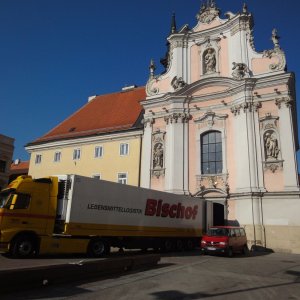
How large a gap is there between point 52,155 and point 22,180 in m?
20.7

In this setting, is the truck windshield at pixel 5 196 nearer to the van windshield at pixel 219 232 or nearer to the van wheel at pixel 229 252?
the van windshield at pixel 219 232

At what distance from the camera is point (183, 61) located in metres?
30.9

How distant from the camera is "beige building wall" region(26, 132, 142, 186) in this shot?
100ft

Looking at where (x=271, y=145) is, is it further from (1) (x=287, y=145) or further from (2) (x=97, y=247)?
(2) (x=97, y=247)

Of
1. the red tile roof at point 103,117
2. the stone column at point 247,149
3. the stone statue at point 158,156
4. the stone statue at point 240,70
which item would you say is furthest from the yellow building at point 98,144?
the stone statue at point 240,70

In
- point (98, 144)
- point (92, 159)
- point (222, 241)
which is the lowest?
point (222, 241)

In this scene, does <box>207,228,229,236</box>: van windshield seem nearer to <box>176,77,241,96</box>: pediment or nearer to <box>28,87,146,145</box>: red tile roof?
<box>176,77,241,96</box>: pediment

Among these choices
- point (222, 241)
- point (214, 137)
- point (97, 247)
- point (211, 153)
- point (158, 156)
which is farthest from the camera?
point (158, 156)

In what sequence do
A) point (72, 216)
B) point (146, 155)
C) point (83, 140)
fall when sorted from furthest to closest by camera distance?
point (83, 140), point (146, 155), point (72, 216)

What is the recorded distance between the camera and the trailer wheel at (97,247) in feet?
50.0

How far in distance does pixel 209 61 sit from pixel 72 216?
2033cm

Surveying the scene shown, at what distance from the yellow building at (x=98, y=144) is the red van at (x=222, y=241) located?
449 inches

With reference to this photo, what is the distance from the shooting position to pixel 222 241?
61.2 feet

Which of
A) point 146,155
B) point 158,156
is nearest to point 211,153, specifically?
point 158,156
